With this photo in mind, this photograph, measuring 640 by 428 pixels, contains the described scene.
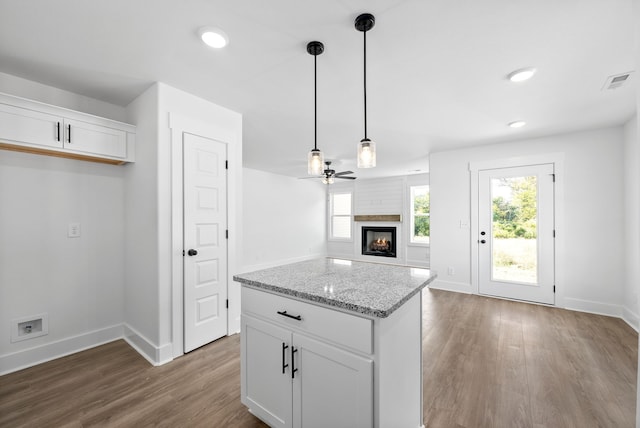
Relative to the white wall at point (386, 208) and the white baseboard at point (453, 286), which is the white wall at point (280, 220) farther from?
the white baseboard at point (453, 286)

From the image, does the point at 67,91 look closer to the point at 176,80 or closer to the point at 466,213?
the point at 176,80

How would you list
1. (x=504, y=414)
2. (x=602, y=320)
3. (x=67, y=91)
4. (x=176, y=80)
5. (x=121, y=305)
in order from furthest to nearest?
(x=602, y=320) → (x=121, y=305) → (x=67, y=91) → (x=176, y=80) → (x=504, y=414)

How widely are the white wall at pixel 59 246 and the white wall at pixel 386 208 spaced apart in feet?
19.9

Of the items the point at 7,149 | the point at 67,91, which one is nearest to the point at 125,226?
the point at 7,149

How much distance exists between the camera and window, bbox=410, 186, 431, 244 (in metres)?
6.91

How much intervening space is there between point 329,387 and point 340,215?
722 cm

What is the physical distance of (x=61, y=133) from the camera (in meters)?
2.17

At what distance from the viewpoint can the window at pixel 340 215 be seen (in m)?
8.29

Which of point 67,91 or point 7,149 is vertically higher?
point 67,91

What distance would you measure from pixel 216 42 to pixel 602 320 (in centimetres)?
504

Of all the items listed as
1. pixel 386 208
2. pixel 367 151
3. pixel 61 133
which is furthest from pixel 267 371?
pixel 386 208

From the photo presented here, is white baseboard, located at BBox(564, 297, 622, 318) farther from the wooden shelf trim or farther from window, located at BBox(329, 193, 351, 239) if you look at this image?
the wooden shelf trim

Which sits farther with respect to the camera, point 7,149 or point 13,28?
point 7,149

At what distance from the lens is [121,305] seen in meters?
2.78
